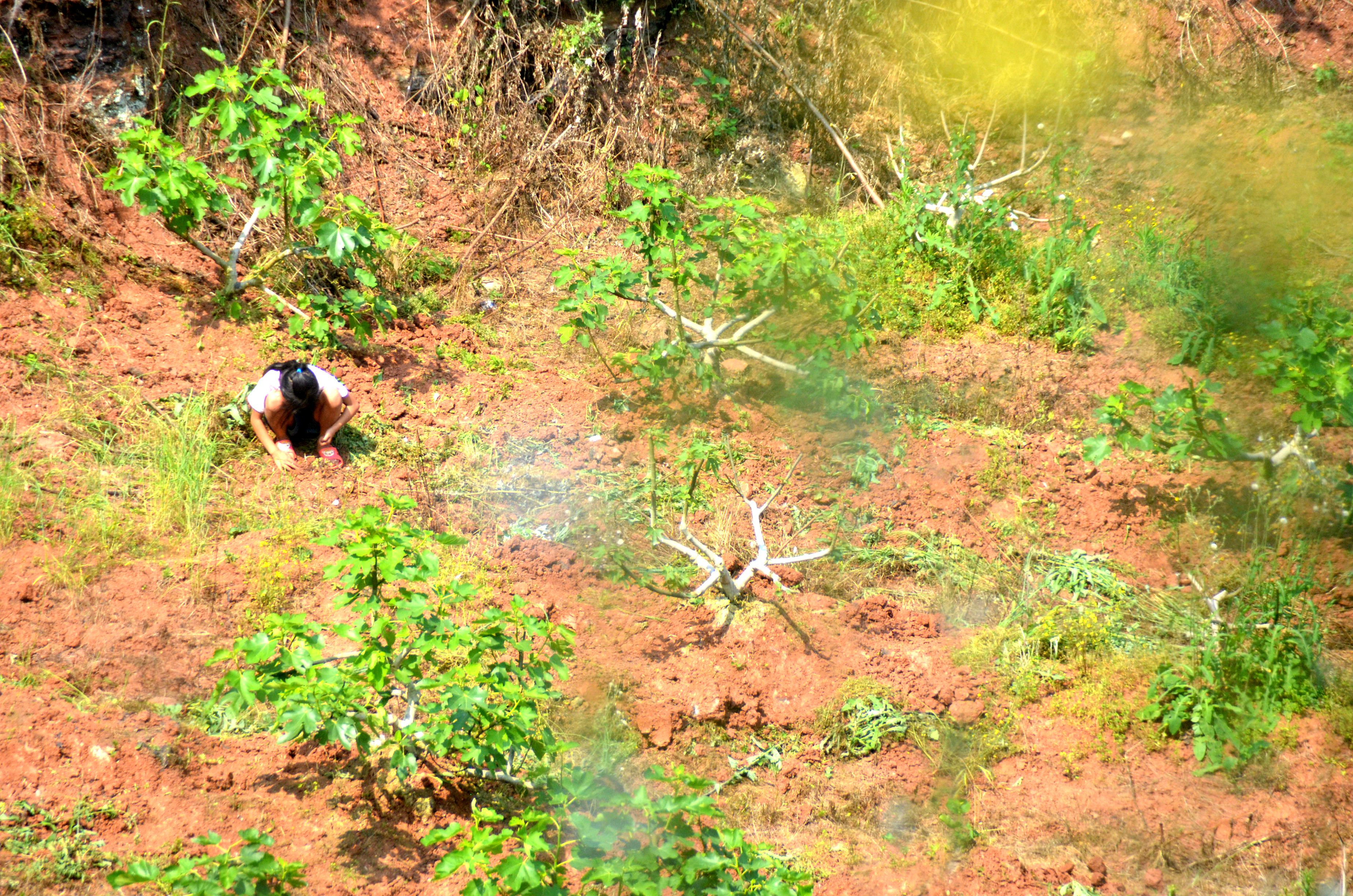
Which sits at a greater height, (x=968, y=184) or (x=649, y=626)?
(x=968, y=184)

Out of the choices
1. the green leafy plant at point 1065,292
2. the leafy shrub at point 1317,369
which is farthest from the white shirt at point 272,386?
the leafy shrub at point 1317,369

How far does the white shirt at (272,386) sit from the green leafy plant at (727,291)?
1215 millimetres

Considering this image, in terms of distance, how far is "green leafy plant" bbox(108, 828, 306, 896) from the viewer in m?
2.14

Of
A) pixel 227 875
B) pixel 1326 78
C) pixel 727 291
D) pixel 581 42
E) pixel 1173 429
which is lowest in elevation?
pixel 227 875

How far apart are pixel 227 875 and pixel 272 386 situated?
284 centimetres

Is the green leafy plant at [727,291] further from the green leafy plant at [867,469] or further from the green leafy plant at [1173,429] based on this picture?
the green leafy plant at [1173,429]

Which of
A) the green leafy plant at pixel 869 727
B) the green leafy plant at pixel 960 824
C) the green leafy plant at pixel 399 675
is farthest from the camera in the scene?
the green leafy plant at pixel 869 727

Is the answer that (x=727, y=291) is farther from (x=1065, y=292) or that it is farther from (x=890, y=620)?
(x=890, y=620)

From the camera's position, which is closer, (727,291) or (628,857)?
(628,857)

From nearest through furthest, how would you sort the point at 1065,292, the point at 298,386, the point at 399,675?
1. the point at 399,675
2. the point at 298,386
3. the point at 1065,292

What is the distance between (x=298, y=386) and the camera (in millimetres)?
4414

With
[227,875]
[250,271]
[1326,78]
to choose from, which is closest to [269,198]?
[250,271]

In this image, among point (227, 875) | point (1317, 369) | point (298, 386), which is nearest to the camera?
point (227, 875)

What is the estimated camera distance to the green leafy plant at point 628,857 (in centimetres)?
228
